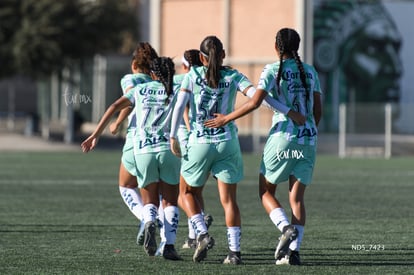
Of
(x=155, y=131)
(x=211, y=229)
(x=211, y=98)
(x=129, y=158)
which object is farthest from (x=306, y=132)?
(x=211, y=229)

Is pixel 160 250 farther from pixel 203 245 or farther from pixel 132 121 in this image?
pixel 132 121

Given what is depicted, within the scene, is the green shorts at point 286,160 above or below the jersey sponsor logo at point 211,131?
below

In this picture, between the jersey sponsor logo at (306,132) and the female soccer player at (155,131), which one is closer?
the jersey sponsor logo at (306,132)

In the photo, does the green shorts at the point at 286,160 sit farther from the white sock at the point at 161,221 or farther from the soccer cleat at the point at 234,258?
the white sock at the point at 161,221

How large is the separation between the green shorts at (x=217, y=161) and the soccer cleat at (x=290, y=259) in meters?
0.84

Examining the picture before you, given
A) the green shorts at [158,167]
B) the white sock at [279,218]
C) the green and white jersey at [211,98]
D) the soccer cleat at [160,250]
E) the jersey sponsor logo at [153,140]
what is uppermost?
the green and white jersey at [211,98]

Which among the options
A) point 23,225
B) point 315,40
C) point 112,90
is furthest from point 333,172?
point 112,90

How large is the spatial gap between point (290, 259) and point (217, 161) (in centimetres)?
114

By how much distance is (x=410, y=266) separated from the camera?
10.9 meters

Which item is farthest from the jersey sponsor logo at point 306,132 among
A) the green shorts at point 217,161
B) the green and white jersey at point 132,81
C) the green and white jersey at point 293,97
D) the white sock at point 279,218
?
the green and white jersey at point 132,81

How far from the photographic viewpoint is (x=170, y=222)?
37.9 feet

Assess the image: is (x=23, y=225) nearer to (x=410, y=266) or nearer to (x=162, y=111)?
(x=162, y=111)

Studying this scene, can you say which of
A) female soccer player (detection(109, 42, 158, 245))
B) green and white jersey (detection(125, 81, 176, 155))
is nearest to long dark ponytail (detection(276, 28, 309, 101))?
green and white jersey (detection(125, 81, 176, 155))

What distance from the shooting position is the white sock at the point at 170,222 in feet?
37.7
